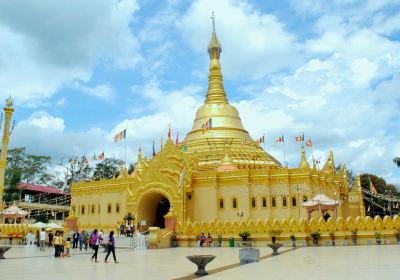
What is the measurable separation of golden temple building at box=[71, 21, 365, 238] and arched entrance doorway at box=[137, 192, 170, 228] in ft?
0.20

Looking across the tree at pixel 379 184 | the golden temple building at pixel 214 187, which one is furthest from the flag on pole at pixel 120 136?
the tree at pixel 379 184

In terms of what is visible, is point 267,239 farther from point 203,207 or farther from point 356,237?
point 203,207

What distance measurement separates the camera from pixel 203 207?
42.5 metres

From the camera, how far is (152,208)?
155 feet

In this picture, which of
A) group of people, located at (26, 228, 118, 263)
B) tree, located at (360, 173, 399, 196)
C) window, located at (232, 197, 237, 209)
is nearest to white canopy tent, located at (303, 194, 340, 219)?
window, located at (232, 197, 237, 209)

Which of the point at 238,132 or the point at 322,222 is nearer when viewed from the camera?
the point at 322,222

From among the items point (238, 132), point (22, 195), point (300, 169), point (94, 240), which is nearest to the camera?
point (94, 240)

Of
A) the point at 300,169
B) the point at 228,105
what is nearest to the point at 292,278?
the point at 300,169

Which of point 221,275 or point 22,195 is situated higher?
point 22,195

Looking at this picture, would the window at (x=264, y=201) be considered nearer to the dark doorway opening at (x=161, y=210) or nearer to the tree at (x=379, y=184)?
the dark doorway opening at (x=161, y=210)

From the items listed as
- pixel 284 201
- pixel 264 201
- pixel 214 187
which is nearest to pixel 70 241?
pixel 214 187

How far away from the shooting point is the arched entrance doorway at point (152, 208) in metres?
44.4

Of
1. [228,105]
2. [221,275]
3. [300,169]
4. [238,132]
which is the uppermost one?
[228,105]

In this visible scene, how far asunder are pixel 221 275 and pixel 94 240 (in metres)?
10.5
